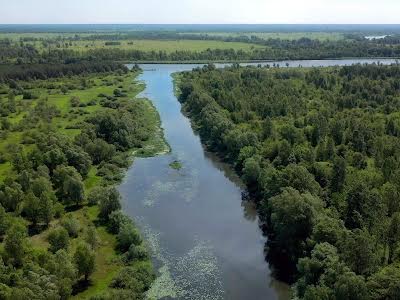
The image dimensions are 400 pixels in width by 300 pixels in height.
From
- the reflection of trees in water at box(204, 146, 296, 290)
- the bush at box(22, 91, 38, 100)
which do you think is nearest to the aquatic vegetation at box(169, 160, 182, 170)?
the reflection of trees in water at box(204, 146, 296, 290)

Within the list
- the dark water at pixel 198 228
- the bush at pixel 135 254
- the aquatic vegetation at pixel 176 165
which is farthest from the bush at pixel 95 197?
the aquatic vegetation at pixel 176 165

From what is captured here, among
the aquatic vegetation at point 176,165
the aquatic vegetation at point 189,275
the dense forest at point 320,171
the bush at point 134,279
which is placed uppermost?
the dense forest at point 320,171

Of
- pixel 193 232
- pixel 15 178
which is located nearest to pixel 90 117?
pixel 15 178

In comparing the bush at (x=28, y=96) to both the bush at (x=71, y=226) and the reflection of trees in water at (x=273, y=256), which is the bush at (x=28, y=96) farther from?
the bush at (x=71, y=226)

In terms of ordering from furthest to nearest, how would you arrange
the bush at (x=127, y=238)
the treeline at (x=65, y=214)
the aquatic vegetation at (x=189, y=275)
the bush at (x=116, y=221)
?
the bush at (x=116, y=221) → the bush at (x=127, y=238) → the aquatic vegetation at (x=189, y=275) → the treeline at (x=65, y=214)

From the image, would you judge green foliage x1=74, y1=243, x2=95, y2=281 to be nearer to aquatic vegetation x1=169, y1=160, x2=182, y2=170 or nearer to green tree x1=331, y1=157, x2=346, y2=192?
green tree x1=331, y1=157, x2=346, y2=192

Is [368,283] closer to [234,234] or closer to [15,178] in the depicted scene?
[234,234]

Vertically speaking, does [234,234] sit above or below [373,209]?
below
